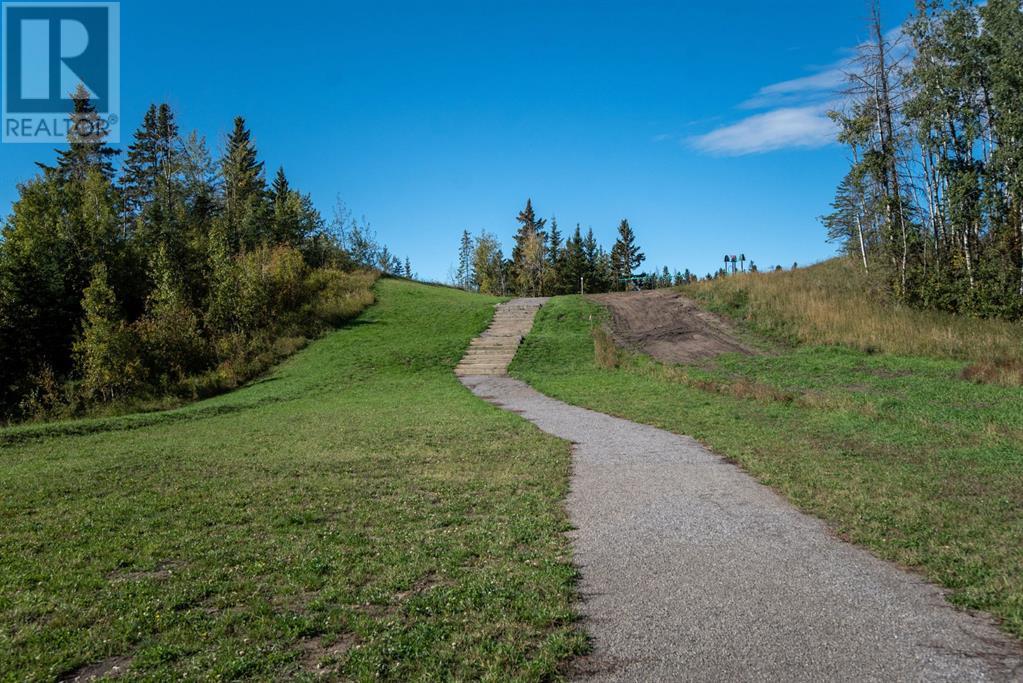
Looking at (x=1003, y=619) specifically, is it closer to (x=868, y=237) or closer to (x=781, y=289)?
(x=781, y=289)

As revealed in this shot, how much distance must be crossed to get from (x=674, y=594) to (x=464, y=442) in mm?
6750

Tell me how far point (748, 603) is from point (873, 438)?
712 cm

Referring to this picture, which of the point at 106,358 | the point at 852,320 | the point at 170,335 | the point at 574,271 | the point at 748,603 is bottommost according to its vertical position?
the point at 748,603

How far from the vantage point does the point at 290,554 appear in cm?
516

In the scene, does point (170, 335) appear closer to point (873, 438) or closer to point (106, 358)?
point (106, 358)

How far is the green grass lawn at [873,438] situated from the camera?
500 centimetres

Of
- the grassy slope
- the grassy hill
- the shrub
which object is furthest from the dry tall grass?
the shrub

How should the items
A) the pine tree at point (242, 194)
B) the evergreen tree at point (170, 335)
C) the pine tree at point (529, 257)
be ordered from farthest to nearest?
the pine tree at point (529, 257), the pine tree at point (242, 194), the evergreen tree at point (170, 335)

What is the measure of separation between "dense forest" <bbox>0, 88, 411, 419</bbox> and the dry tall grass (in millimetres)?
20936

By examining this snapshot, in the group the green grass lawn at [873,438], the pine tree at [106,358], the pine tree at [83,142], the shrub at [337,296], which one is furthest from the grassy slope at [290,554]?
the pine tree at [83,142]

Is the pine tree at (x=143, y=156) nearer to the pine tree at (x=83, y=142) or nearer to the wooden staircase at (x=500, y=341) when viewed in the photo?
the pine tree at (x=83, y=142)

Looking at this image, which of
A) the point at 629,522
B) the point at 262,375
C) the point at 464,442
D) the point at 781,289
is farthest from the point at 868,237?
the point at 262,375

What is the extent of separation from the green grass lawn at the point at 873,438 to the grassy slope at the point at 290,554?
122 inches

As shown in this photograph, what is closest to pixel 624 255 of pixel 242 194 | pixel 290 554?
pixel 242 194
